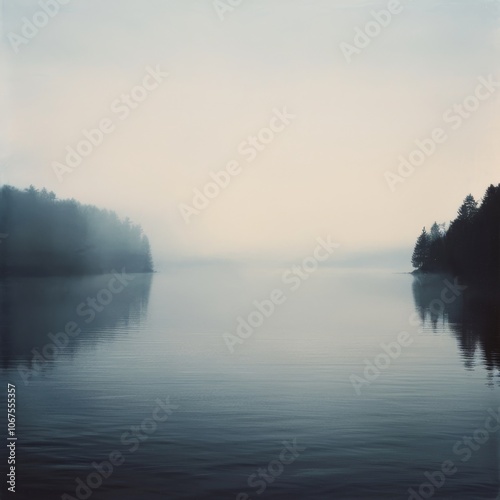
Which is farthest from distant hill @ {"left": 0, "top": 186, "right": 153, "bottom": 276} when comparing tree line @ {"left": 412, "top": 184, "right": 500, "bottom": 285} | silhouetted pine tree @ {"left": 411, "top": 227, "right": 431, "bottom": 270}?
tree line @ {"left": 412, "top": 184, "right": 500, "bottom": 285}

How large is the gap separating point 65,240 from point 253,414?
127 meters

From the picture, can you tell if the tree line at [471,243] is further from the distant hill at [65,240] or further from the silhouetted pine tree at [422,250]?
the distant hill at [65,240]

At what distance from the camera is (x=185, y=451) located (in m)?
16.2

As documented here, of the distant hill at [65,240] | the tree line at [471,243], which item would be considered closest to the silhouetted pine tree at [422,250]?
the tree line at [471,243]

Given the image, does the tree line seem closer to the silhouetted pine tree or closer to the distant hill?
A: the silhouetted pine tree

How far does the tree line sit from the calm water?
2445 inches

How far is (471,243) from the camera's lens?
363 ft

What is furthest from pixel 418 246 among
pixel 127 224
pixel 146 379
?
pixel 146 379

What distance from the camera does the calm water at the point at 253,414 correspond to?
14258 mm

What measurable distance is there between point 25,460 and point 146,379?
10.8 meters

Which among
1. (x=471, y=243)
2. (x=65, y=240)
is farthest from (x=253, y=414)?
(x=65, y=240)

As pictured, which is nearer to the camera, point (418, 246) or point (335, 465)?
point (335, 465)

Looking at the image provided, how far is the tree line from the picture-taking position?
103 metres

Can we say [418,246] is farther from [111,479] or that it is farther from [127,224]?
[111,479]
